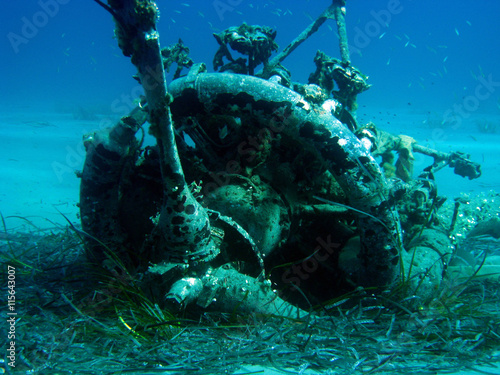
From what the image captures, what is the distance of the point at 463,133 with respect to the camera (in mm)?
22750

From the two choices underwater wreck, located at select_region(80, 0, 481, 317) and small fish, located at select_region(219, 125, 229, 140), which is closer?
underwater wreck, located at select_region(80, 0, 481, 317)

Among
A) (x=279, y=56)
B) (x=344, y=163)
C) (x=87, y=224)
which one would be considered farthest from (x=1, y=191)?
(x=344, y=163)

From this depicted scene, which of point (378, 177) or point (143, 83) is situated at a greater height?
point (143, 83)

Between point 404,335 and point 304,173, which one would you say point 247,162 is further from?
point 404,335

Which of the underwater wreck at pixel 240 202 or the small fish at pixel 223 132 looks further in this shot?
the small fish at pixel 223 132

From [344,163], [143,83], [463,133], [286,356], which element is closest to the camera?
[286,356]

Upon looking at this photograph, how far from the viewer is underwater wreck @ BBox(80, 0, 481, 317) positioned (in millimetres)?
2266

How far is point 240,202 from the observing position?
9.02 ft

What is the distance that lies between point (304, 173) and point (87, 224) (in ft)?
7.24

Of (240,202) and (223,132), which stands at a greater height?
(223,132)

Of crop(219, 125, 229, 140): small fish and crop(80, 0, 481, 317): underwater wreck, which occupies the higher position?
crop(219, 125, 229, 140): small fish

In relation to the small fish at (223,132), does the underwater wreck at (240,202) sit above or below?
below

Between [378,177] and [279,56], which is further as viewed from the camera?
[279,56]

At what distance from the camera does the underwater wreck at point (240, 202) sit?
2.27 m
